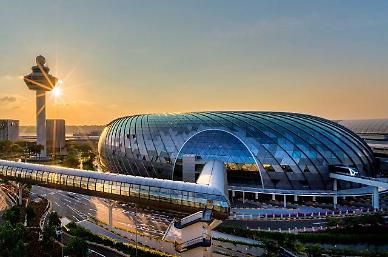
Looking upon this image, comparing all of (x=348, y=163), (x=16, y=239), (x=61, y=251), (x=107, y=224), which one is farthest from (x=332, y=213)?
(x=16, y=239)

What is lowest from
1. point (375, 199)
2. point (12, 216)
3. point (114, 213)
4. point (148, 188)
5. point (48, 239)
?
point (114, 213)

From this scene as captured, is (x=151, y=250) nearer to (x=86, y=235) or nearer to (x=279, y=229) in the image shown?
(x=86, y=235)

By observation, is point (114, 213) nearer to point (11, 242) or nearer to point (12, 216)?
point (12, 216)

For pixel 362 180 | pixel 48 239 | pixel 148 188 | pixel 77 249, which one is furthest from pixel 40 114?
pixel 362 180

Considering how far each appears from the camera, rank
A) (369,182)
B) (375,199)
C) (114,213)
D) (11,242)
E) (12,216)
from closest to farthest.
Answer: (11,242)
(12,216)
(369,182)
(375,199)
(114,213)

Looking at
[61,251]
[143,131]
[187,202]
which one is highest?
[143,131]

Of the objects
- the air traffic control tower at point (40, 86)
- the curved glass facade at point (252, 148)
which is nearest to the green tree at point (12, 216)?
the curved glass facade at point (252, 148)

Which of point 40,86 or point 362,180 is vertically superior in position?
point 40,86
